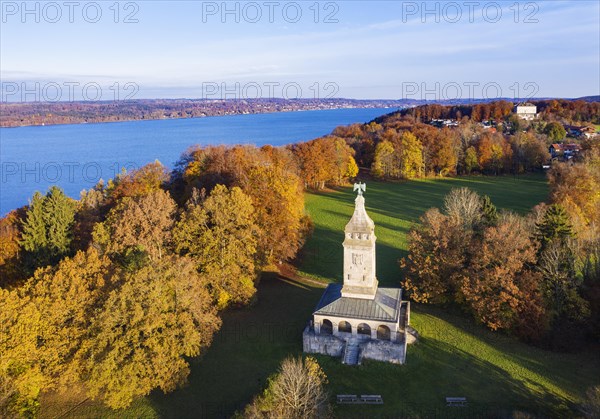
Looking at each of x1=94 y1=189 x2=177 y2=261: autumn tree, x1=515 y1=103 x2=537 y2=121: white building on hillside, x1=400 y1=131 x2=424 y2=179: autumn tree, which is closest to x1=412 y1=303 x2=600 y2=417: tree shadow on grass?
x1=94 y1=189 x2=177 y2=261: autumn tree

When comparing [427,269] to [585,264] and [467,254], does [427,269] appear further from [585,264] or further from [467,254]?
[585,264]

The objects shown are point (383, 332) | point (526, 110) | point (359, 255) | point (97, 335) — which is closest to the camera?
point (97, 335)

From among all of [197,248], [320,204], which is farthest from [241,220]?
[320,204]

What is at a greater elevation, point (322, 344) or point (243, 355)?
point (322, 344)

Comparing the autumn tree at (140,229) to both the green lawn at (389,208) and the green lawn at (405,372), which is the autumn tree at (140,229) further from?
the green lawn at (389,208)

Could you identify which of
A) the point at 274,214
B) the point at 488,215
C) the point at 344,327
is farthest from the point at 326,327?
the point at 488,215

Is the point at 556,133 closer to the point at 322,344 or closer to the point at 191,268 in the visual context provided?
the point at 322,344

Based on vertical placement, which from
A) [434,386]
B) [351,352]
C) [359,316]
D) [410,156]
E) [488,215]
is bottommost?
[434,386]
